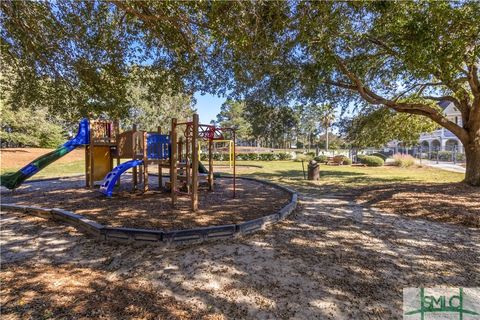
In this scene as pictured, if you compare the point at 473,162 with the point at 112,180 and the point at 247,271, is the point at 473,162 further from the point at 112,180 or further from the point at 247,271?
the point at 112,180

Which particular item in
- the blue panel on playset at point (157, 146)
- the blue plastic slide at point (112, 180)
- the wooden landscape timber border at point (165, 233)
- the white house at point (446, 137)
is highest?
the white house at point (446, 137)

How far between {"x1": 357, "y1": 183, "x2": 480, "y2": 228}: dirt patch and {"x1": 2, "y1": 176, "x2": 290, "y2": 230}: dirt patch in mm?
2494

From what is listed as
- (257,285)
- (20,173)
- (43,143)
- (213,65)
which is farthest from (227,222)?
(43,143)

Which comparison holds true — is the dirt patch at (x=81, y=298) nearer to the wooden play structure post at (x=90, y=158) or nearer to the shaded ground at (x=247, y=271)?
the shaded ground at (x=247, y=271)

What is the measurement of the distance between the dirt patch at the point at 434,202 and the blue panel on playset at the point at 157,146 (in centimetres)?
558

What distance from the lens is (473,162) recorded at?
9062 mm

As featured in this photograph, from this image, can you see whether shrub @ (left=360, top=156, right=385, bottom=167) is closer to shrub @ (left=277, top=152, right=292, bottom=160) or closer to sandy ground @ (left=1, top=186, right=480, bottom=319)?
shrub @ (left=277, top=152, right=292, bottom=160)

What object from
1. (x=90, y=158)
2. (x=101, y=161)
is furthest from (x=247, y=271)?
(x=101, y=161)

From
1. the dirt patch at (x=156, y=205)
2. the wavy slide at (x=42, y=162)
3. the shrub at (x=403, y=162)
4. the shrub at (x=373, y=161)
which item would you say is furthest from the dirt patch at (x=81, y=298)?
the shrub at (x=373, y=161)

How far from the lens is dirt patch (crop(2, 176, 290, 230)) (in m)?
5.03

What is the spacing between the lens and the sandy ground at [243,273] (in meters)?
2.51

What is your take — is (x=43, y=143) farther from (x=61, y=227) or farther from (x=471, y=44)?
(x=471, y=44)

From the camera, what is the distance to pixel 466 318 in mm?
2396
